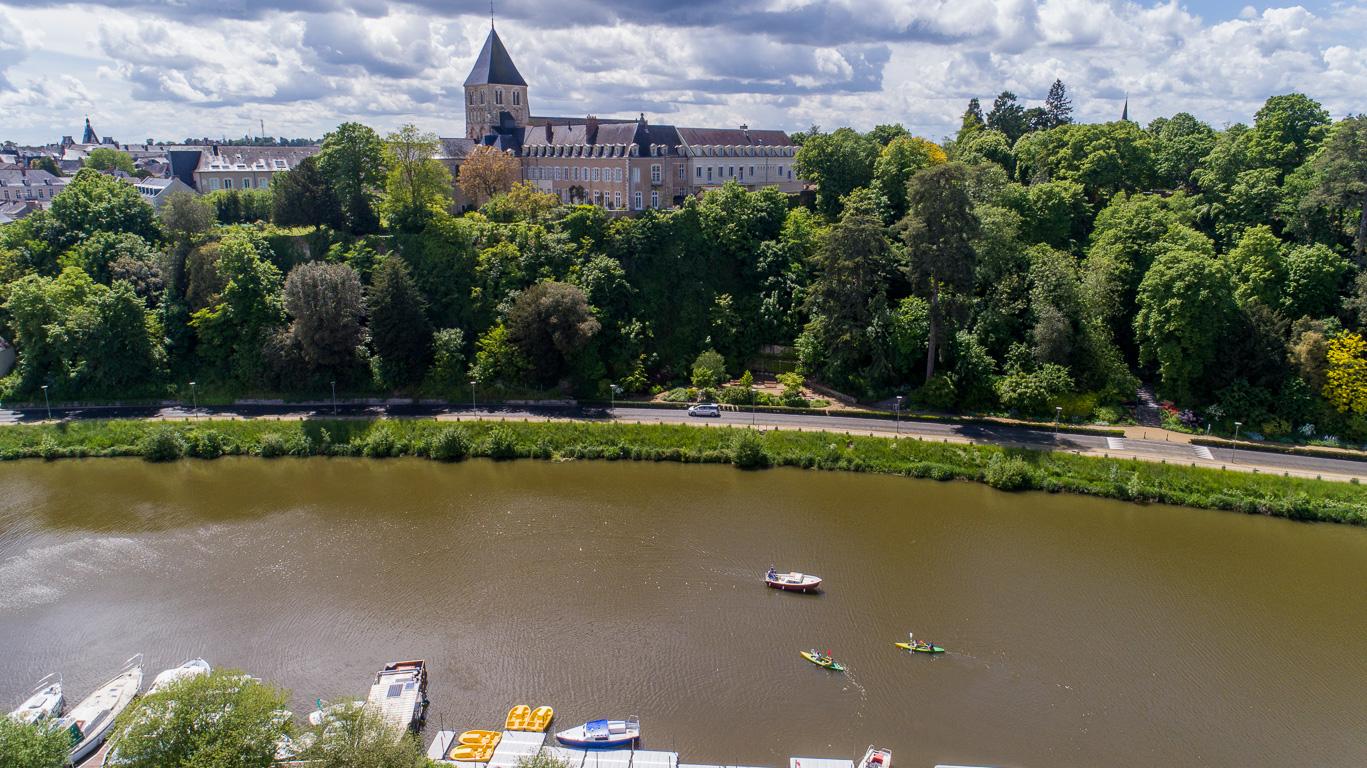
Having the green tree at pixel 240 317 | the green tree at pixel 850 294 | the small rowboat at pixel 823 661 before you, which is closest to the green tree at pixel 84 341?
the green tree at pixel 240 317

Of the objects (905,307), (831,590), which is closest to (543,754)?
(831,590)

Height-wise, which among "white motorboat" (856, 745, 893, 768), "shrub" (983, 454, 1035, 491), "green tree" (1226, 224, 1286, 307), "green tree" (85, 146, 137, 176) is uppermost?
"green tree" (85, 146, 137, 176)

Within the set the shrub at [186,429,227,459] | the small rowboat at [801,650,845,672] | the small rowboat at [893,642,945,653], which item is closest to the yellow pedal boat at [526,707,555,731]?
the small rowboat at [801,650,845,672]

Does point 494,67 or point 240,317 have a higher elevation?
point 494,67

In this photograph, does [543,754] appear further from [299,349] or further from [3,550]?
[299,349]

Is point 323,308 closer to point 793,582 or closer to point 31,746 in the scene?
point 31,746

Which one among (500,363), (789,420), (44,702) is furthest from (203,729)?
(789,420)

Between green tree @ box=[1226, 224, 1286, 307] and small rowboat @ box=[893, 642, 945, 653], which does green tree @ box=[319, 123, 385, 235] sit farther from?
green tree @ box=[1226, 224, 1286, 307]

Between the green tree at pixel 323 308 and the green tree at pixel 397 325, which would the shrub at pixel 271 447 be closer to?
the green tree at pixel 323 308
